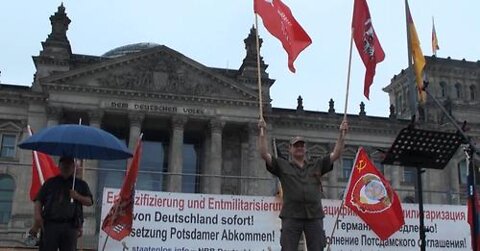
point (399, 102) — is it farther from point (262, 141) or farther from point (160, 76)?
point (262, 141)

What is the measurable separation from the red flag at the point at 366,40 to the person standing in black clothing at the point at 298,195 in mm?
3689

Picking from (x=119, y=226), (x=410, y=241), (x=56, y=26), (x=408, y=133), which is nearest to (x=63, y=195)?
(x=119, y=226)

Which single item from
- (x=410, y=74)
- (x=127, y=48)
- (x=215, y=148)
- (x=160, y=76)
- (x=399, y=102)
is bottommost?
(x=410, y=74)

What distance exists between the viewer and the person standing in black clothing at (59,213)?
8.41 m

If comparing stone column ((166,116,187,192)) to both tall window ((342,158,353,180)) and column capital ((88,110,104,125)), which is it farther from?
tall window ((342,158,353,180))

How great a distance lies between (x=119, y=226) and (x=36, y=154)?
8.02 ft

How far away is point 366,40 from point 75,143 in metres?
5.90

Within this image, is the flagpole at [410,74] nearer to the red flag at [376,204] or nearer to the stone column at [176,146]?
the red flag at [376,204]

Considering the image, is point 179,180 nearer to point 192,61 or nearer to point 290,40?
point 192,61

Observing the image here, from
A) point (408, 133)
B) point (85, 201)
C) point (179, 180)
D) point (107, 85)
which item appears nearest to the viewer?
point (85, 201)

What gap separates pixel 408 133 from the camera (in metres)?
10.5

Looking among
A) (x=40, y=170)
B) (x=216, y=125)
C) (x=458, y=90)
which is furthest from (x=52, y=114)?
(x=458, y=90)

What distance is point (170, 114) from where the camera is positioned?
4438cm

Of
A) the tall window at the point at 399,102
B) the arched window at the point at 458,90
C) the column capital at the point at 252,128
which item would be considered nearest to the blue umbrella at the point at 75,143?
the column capital at the point at 252,128
